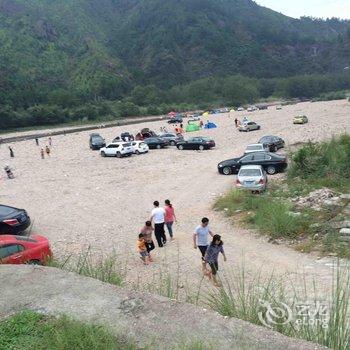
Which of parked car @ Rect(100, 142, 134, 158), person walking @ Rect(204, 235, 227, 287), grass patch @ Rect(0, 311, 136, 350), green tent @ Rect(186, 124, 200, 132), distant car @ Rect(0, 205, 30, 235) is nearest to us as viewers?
grass patch @ Rect(0, 311, 136, 350)

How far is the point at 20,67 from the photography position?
5891 inches

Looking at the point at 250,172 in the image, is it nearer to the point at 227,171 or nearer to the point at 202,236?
the point at 227,171

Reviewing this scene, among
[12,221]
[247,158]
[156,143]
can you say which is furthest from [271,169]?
[156,143]

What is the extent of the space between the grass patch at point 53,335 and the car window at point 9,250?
5348 mm

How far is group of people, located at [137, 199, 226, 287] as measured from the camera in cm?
1114

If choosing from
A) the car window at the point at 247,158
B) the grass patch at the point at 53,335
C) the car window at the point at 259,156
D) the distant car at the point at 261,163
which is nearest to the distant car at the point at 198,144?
the distant car at the point at 261,163

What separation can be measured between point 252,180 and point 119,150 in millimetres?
19414

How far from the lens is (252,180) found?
68.6ft

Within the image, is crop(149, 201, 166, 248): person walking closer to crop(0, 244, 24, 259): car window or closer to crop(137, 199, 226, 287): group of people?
crop(137, 199, 226, 287): group of people

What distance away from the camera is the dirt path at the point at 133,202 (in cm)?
1347

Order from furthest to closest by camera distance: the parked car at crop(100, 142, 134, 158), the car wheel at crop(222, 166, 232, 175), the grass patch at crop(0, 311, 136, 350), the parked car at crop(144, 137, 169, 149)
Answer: the parked car at crop(144, 137, 169, 149), the parked car at crop(100, 142, 134, 158), the car wheel at crop(222, 166, 232, 175), the grass patch at crop(0, 311, 136, 350)

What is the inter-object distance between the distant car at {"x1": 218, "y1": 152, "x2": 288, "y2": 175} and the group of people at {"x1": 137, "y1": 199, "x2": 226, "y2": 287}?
11483mm

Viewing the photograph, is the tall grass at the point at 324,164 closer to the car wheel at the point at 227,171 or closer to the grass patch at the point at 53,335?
the car wheel at the point at 227,171

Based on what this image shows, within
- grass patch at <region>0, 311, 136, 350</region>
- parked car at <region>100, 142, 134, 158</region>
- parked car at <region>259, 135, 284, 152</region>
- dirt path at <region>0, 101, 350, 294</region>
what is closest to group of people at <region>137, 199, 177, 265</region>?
dirt path at <region>0, 101, 350, 294</region>
